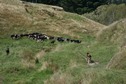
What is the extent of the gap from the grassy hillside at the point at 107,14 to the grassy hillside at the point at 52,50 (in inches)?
1155

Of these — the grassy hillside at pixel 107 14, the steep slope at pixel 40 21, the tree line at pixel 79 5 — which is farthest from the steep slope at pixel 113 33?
the tree line at pixel 79 5

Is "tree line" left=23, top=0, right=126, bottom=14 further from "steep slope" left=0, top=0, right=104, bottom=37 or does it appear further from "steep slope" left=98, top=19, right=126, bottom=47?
"steep slope" left=98, top=19, right=126, bottom=47

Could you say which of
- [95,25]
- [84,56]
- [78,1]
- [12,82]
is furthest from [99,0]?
[12,82]

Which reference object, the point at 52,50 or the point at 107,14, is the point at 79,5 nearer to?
the point at 107,14

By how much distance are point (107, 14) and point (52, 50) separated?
173ft

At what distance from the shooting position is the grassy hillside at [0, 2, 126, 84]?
1905 centimetres

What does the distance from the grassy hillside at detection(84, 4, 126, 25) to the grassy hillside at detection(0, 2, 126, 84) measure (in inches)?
1155

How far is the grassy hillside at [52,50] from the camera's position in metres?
19.0

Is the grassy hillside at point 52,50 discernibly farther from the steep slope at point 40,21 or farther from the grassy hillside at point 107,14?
the grassy hillside at point 107,14

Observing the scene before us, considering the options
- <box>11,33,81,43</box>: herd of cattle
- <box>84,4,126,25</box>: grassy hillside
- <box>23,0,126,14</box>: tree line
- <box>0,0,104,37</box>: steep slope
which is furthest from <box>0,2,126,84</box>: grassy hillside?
<box>23,0,126,14</box>: tree line

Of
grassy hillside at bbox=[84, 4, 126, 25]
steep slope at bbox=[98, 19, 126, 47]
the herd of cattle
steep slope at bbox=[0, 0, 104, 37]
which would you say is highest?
steep slope at bbox=[98, 19, 126, 47]

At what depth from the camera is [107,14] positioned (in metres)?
87.2

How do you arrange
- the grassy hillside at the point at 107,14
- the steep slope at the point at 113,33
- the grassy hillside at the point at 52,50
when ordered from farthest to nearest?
the grassy hillside at the point at 107,14 → the steep slope at the point at 113,33 → the grassy hillside at the point at 52,50

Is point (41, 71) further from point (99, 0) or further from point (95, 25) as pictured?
point (99, 0)
